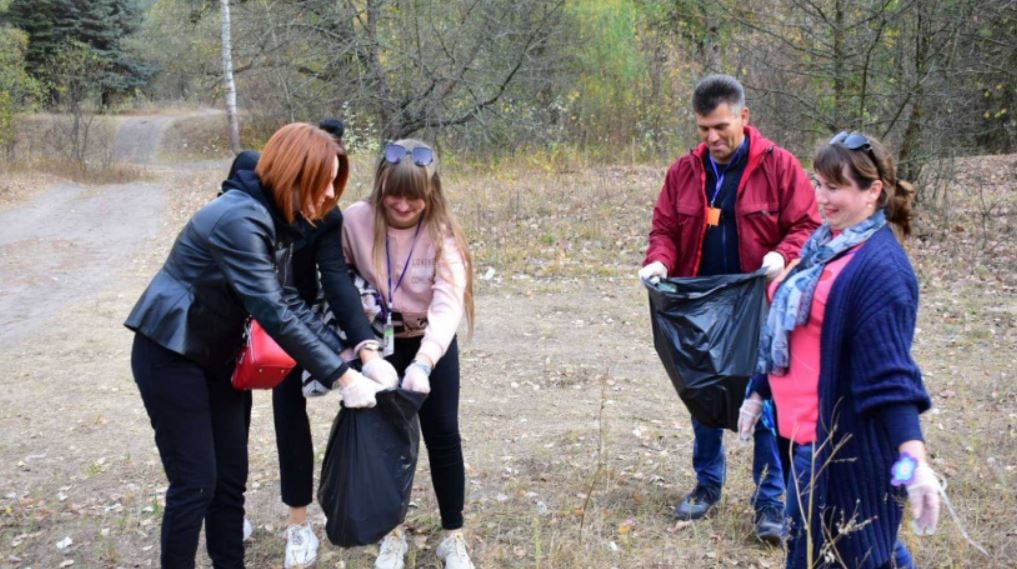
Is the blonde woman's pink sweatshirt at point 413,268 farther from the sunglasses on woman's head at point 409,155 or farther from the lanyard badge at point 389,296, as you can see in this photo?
the sunglasses on woman's head at point 409,155

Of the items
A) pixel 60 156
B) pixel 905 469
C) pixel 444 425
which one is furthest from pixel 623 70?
pixel 905 469

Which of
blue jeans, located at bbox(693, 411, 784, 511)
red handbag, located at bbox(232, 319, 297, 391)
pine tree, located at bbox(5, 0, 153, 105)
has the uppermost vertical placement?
pine tree, located at bbox(5, 0, 153, 105)

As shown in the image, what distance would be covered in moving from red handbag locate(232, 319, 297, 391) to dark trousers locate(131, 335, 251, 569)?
91mm

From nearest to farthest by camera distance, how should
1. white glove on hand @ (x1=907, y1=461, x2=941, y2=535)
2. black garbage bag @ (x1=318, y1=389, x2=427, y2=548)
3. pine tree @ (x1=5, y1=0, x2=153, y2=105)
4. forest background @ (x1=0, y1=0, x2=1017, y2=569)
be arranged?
white glove on hand @ (x1=907, y1=461, x2=941, y2=535) → black garbage bag @ (x1=318, y1=389, x2=427, y2=548) → forest background @ (x1=0, y1=0, x2=1017, y2=569) → pine tree @ (x1=5, y1=0, x2=153, y2=105)

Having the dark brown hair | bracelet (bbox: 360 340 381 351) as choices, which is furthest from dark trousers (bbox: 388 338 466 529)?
the dark brown hair

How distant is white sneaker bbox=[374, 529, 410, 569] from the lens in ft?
11.2

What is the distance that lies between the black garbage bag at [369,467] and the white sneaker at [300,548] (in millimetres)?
563

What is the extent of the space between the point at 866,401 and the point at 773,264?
118 centimetres

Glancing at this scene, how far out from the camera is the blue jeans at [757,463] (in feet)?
11.7

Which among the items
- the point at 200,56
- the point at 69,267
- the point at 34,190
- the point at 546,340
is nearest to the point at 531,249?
the point at 546,340

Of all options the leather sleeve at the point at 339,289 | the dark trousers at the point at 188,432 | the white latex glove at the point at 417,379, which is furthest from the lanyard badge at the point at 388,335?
the dark trousers at the point at 188,432

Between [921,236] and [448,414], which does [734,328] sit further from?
[921,236]

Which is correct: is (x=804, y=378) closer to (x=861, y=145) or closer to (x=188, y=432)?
(x=861, y=145)

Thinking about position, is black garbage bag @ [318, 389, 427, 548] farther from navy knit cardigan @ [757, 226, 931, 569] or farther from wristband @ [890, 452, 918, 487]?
wristband @ [890, 452, 918, 487]
